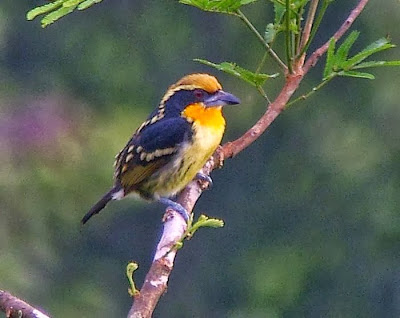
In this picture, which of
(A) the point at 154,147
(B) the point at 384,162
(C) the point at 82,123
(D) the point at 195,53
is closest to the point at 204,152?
(A) the point at 154,147

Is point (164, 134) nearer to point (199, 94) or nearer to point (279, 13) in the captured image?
point (199, 94)

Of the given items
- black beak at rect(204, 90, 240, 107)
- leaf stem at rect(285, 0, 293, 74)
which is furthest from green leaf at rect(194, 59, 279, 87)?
black beak at rect(204, 90, 240, 107)

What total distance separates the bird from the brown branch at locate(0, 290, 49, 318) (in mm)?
1886

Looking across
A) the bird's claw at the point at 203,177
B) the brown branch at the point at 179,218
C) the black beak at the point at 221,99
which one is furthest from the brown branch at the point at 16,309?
the black beak at the point at 221,99

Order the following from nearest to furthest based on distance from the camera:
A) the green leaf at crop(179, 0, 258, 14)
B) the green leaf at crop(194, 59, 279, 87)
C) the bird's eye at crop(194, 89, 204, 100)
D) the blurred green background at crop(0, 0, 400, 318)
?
the green leaf at crop(179, 0, 258, 14) < the green leaf at crop(194, 59, 279, 87) < the bird's eye at crop(194, 89, 204, 100) < the blurred green background at crop(0, 0, 400, 318)

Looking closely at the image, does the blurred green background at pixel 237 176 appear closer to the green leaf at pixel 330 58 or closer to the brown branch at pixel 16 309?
the green leaf at pixel 330 58

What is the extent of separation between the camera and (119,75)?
14.0 meters

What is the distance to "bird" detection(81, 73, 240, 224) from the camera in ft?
16.8

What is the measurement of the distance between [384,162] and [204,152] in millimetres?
8222

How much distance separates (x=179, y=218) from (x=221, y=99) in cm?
120

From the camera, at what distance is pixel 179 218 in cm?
400

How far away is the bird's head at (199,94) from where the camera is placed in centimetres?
509

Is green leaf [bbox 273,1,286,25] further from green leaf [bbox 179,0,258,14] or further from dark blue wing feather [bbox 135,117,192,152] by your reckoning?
dark blue wing feather [bbox 135,117,192,152]

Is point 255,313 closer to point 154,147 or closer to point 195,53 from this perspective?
point 195,53
